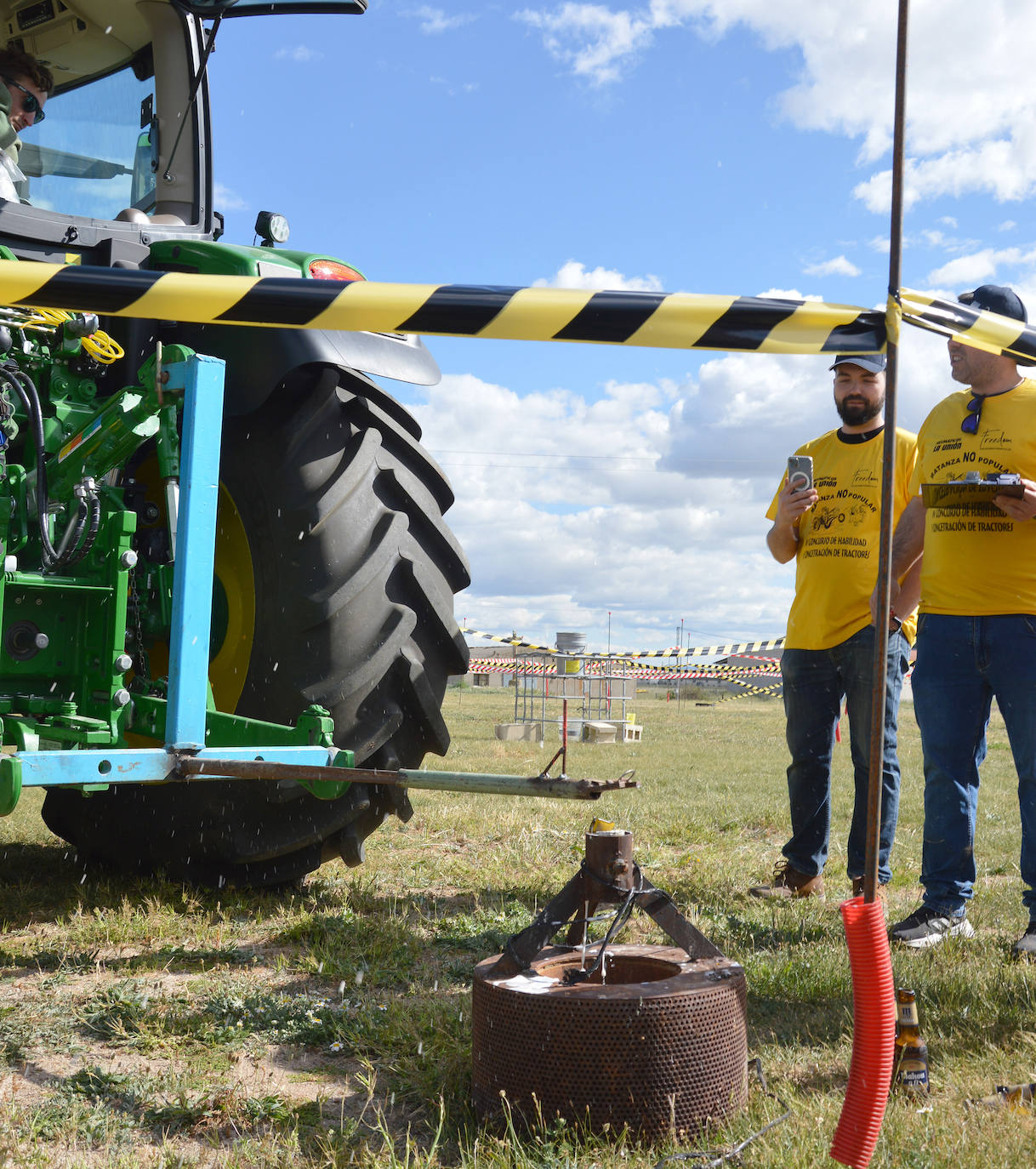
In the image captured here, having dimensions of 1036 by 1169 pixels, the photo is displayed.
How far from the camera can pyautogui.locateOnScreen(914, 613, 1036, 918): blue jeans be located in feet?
11.0

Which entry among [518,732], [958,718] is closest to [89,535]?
[958,718]

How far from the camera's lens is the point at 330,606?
3193mm

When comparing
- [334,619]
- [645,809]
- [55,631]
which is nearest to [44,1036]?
[55,631]

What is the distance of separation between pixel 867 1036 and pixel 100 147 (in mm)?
4199

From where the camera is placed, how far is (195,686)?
2.69 meters

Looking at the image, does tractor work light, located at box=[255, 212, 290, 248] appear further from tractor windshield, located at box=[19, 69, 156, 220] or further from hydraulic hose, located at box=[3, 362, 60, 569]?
hydraulic hose, located at box=[3, 362, 60, 569]

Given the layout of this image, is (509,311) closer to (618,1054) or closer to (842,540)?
(618,1054)

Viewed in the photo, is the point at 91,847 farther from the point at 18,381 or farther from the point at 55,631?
the point at 18,381

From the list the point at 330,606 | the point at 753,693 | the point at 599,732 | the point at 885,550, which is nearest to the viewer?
the point at 885,550

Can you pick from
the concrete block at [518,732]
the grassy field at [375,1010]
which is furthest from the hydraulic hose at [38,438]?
the concrete block at [518,732]

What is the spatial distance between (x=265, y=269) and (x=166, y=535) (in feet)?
2.80

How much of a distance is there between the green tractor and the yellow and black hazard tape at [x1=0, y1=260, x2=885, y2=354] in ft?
2.03

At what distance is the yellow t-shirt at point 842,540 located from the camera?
4.12 meters

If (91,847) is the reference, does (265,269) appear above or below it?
above
